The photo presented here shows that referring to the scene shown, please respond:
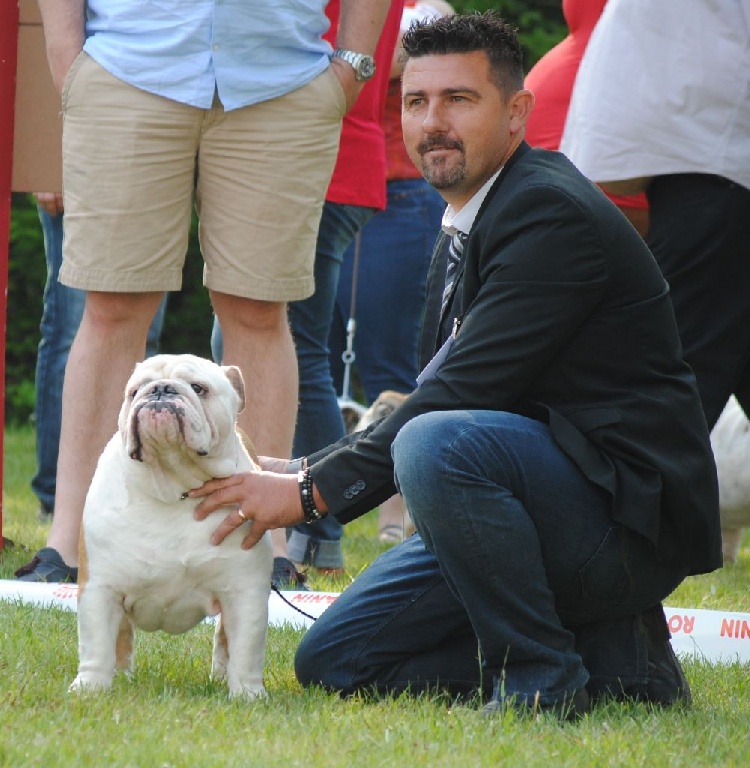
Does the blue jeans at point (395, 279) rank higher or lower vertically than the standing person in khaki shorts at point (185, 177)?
lower

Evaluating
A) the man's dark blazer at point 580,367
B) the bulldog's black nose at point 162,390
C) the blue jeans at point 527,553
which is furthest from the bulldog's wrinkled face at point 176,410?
the blue jeans at point 527,553

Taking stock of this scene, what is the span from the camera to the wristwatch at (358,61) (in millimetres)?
4699

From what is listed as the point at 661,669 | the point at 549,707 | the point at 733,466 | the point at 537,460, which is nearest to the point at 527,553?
the point at 537,460

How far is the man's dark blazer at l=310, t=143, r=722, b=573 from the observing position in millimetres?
3268

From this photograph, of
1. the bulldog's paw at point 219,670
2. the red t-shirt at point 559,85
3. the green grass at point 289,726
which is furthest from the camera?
the red t-shirt at point 559,85

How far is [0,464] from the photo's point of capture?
549cm

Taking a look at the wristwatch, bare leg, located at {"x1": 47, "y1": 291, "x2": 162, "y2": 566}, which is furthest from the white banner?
the wristwatch

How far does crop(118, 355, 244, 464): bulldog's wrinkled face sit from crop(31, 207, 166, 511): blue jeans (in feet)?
8.73

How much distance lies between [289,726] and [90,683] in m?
0.56

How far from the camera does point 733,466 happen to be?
6.01 meters

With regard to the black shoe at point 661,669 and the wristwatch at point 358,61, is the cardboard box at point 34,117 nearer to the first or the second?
the wristwatch at point 358,61

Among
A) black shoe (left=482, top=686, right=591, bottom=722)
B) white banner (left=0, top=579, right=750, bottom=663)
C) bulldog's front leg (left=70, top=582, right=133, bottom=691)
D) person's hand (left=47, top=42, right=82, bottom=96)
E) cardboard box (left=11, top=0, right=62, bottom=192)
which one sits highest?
person's hand (left=47, top=42, right=82, bottom=96)

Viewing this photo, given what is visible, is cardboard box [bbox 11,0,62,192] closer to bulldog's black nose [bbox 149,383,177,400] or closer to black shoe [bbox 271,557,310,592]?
black shoe [bbox 271,557,310,592]

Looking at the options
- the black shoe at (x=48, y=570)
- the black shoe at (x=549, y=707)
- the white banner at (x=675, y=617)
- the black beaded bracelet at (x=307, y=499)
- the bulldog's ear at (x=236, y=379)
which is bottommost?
the black shoe at (x=48, y=570)
